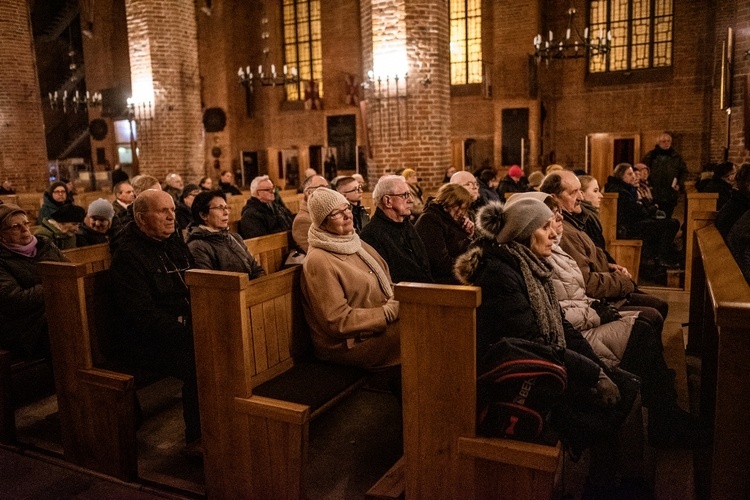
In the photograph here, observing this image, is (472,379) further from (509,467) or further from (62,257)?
(62,257)

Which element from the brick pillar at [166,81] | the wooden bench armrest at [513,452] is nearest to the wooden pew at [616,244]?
the wooden bench armrest at [513,452]

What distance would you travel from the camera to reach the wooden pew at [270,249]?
462cm

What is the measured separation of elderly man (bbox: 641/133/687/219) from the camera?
9.54 meters

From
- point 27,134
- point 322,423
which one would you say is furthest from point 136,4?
point 322,423

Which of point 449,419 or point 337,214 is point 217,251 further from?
point 449,419

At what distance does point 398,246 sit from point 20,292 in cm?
227

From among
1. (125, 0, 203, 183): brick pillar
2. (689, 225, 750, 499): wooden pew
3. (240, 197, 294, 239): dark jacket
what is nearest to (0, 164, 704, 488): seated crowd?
(689, 225, 750, 499): wooden pew

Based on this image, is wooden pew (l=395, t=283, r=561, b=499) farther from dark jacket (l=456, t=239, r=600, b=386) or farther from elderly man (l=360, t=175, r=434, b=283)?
elderly man (l=360, t=175, r=434, b=283)

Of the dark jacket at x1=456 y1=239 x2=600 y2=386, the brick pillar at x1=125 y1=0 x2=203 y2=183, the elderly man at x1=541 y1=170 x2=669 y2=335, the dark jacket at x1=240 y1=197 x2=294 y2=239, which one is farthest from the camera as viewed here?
the brick pillar at x1=125 y1=0 x2=203 y2=183

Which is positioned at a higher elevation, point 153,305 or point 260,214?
point 260,214

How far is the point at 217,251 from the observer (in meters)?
4.00

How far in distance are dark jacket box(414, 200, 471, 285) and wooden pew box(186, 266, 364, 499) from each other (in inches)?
66.6

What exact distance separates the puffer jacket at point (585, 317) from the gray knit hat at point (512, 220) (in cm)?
53

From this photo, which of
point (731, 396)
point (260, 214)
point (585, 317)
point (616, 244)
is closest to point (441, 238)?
point (585, 317)
